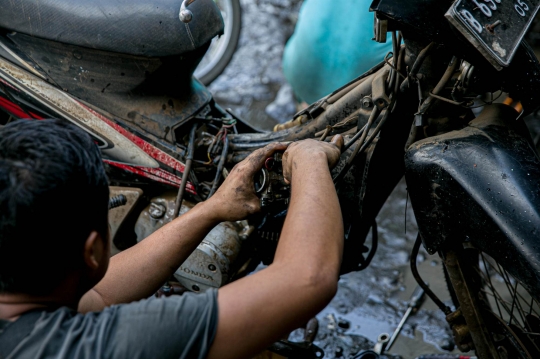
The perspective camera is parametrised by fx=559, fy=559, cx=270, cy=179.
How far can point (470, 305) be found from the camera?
182cm

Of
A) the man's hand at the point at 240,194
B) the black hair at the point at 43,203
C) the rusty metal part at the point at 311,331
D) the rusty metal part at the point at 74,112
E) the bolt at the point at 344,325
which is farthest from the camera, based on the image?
the bolt at the point at 344,325

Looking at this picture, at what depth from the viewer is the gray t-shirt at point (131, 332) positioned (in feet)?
3.45

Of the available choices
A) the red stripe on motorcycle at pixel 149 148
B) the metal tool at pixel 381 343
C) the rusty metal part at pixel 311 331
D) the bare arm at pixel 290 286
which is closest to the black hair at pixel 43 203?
the bare arm at pixel 290 286

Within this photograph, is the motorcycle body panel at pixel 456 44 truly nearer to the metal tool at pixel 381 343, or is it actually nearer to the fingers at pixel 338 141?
the fingers at pixel 338 141

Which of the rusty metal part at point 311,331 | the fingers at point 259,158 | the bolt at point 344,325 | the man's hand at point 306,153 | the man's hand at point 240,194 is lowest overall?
the bolt at point 344,325

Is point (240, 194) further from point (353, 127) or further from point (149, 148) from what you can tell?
point (149, 148)

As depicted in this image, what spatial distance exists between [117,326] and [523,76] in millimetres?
1239

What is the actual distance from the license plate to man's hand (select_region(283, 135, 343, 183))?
17.7 inches

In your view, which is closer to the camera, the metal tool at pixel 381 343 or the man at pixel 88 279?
the man at pixel 88 279

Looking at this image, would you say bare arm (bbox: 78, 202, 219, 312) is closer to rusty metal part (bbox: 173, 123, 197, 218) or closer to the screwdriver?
rusty metal part (bbox: 173, 123, 197, 218)

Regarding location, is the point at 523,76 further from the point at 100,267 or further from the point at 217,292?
the point at 100,267

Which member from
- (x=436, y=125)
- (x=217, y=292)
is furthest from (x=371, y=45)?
(x=217, y=292)

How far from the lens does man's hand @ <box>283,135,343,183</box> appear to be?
1.47 meters

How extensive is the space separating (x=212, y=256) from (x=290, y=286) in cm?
91
